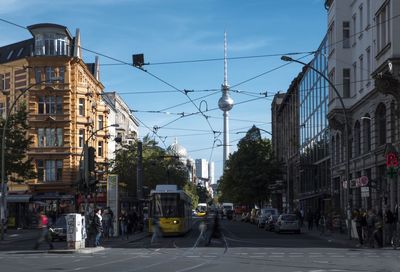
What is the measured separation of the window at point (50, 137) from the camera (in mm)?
77562

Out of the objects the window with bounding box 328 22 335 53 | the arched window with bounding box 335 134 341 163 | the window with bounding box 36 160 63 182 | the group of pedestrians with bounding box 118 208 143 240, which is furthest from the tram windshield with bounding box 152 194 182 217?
the window with bounding box 36 160 63 182

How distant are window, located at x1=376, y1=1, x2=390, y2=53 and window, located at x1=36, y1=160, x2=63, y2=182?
147ft

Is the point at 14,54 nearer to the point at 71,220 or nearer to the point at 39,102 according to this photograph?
the point at 39,102

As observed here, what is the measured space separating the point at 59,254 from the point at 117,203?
14.7 metres

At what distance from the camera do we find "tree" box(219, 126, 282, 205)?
91312 millimetres

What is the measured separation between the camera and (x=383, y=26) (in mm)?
40875

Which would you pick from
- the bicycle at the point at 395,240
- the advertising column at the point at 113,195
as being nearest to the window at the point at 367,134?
the bicycle at the point at 395,240

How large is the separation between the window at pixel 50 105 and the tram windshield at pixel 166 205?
122ft

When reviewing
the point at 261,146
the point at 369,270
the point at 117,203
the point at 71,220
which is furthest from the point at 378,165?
the point at 261,146

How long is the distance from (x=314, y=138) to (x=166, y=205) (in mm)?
32485

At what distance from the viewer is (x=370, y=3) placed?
4503cm

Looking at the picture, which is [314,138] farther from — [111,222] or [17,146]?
[111,222]

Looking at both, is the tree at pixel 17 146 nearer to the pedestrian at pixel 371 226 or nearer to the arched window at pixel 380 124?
the arched window at pixel 380 124

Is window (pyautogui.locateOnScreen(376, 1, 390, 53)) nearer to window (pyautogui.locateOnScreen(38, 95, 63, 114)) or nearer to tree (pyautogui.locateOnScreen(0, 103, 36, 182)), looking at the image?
tree (pyautogui.locateOnScreen(0, 103, 36, 182))
